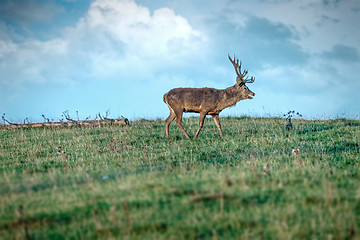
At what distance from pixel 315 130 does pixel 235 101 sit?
4.62 m

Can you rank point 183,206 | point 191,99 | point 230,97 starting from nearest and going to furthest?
point 183,206
point 191,99
point 230,97

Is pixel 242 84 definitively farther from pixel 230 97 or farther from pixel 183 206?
pixel 183 206

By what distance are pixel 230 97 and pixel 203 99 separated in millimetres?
1405

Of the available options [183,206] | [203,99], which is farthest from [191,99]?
[183,206]

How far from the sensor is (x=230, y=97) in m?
17.1

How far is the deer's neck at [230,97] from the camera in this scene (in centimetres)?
1698

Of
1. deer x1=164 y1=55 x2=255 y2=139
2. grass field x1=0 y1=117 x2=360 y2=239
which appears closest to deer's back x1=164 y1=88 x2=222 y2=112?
deer x1=164 y1=55 x2=255 y2=139

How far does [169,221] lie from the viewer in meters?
4.84

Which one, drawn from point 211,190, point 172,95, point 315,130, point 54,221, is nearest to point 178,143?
point 172,95

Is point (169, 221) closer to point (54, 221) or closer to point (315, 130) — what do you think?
point (54, 221)

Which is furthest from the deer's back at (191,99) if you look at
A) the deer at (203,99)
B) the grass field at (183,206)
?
the grass field at (183,206)

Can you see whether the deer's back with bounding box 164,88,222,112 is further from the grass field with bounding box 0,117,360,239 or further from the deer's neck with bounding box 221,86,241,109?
the grass field with bounding box 0,117,360,239

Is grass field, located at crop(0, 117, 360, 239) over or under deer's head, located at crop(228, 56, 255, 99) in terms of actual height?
under

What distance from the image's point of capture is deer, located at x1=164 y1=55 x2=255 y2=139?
1641cm
